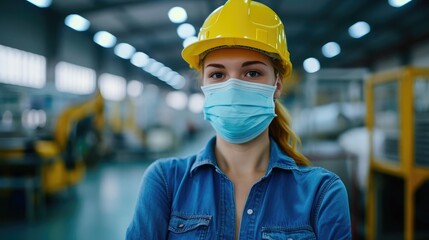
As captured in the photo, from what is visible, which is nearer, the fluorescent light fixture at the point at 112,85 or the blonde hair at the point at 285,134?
the blonde hair at the point at 285,134

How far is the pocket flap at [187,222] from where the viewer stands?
958 millimetres

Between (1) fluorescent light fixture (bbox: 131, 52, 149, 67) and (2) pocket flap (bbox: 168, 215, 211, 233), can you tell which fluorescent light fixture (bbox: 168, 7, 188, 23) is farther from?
(2) pocket flap (bbox: 168, 215, 211, 233)

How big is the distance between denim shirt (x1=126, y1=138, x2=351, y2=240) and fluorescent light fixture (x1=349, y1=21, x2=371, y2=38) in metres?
10.2

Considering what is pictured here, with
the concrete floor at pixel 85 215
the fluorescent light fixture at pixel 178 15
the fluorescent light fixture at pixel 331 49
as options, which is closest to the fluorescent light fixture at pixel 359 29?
the fluorescent light fixture at pixel 331 49

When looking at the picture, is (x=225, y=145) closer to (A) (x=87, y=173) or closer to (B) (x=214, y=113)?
(B) (x=214, y=113)

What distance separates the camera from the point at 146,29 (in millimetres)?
8578

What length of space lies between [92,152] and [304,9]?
6394 mm

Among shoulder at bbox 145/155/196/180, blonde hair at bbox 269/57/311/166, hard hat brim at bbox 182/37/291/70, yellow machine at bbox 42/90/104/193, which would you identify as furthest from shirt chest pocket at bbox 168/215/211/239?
yellow machine at bbox 42/90/104/193

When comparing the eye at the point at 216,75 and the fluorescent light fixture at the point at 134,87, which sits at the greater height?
the fluorescent light fixture at the point at 134,87

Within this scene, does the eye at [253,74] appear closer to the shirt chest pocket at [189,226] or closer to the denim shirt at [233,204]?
the denim shirt at [233,204]

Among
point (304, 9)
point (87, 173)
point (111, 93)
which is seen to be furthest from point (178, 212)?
point (111, 93)

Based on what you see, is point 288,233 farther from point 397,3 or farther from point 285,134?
point 397,3

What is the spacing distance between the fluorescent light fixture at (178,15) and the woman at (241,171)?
6347mm

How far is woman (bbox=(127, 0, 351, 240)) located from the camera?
0.96 m
